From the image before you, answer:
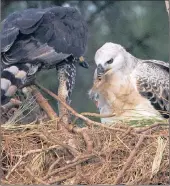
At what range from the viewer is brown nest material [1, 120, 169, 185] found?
7.13ft

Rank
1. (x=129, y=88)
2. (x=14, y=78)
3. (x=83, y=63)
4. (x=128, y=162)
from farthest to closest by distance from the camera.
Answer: (x=83, y=63) < (x=129, y=88) < (x=14, y=78) < (x=128, y=162)

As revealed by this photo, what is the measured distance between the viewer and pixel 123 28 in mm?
3424

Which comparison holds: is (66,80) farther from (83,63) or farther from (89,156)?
(89,156)

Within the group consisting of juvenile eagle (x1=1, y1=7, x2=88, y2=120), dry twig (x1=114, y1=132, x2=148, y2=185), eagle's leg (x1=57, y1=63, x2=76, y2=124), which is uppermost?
juvenile eagle (x1=1, y1=7, x2=88, y2=120)

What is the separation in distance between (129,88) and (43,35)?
45 cm

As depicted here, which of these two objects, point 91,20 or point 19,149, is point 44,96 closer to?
point 19,149

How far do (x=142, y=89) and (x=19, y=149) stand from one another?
68 centimetres

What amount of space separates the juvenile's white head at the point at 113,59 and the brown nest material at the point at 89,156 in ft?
1.05

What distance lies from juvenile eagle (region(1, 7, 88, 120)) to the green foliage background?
268mm

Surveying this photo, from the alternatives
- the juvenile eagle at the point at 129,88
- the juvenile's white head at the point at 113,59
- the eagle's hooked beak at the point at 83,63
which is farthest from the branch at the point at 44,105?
the eagle's hooked beak at the point at 83,63

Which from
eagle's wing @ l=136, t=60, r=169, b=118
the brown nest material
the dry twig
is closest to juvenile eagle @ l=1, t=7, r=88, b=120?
the brown nest material

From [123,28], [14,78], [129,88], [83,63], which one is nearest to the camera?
[14,78]

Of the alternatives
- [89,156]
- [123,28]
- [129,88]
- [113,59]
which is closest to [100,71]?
[113,59]

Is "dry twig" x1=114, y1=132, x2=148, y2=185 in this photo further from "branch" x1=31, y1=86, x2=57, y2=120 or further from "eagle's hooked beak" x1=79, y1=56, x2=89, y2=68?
"eagle's hooked beak" x1=79, y1=56, x2=89, y2=68
